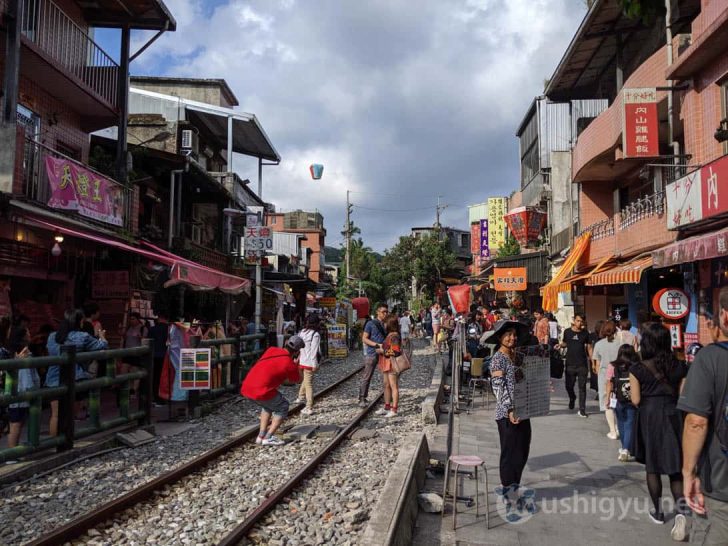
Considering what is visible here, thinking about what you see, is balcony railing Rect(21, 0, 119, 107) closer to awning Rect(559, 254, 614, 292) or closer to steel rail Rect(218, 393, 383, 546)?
steel rail Rect(218, 393, 383, 546)

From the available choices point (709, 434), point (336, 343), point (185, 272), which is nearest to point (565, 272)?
point (336, 343)

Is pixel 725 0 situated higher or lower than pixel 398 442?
higher

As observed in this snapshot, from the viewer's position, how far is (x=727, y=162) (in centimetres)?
959

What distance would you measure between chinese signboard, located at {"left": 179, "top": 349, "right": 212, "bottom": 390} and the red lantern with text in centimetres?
1793

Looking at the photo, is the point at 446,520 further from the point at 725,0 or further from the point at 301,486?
the point at 725,0

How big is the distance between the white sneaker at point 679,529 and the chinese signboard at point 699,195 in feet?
22.2

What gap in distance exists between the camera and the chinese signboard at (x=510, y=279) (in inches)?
942

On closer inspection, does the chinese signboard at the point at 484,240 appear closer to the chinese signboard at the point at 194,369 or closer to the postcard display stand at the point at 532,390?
the chinese signboard at the point at 194,369

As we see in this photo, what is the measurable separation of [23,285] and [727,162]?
13760 millimetres

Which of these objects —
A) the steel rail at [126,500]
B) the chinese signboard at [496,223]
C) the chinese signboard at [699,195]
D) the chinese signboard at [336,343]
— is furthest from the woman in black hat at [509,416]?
the chinese signboard at [496,223]

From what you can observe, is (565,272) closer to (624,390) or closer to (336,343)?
(336,343)

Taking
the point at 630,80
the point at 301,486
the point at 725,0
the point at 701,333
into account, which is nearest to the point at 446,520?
the point at 301,486

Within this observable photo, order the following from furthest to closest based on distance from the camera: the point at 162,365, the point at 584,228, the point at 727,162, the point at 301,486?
the point at 584,228
the point at 162,365
the point at 727,162
the point at 301,486

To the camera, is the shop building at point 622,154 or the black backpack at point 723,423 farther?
the shop building at point 622,154
